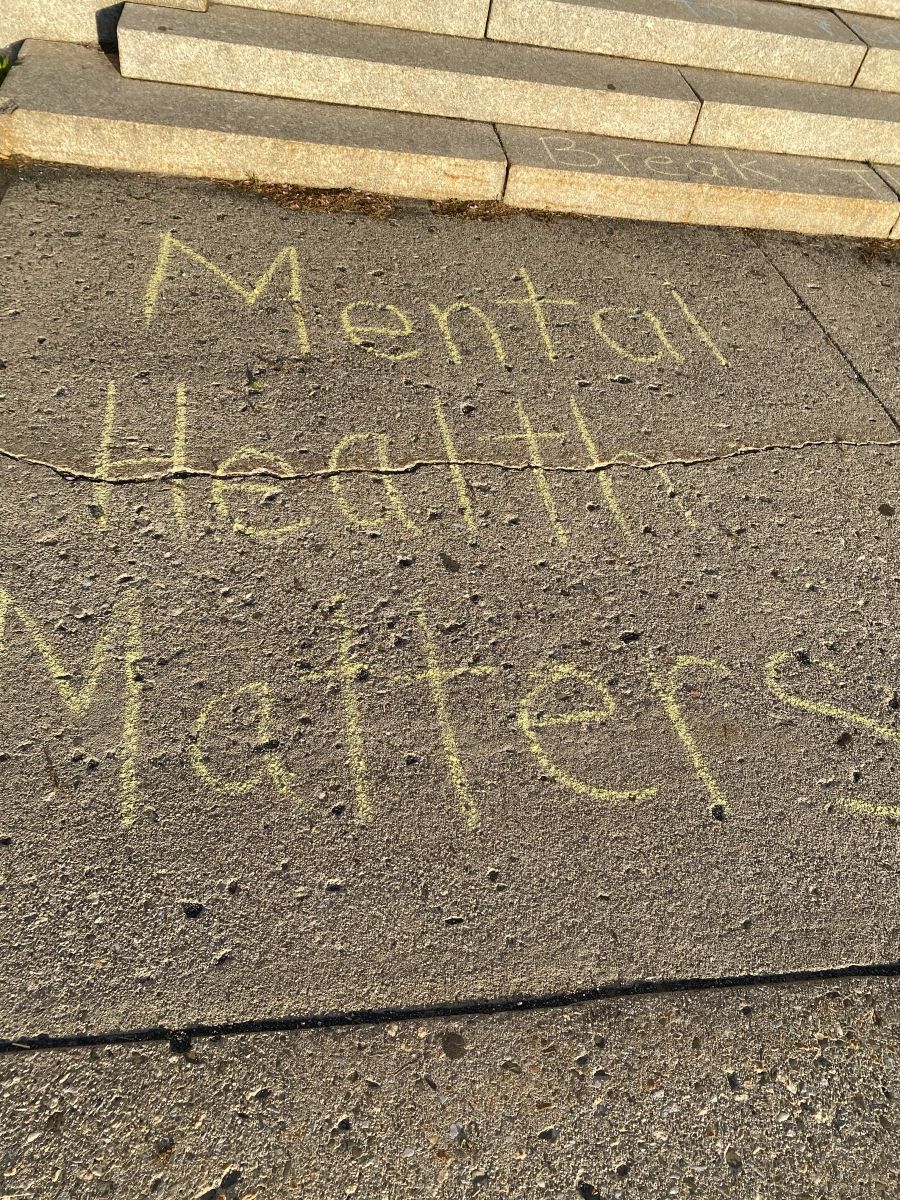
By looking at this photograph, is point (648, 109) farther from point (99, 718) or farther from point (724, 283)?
point (99, 718)

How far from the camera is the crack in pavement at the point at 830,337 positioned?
11.9 feet

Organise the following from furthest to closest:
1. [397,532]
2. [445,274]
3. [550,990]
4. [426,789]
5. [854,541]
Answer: [445,274]
[854,541]
[397,532]
[426,789]
[550,990]

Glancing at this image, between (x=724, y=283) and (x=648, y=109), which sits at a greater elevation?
(x=648, y=109)

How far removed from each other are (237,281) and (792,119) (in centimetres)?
288

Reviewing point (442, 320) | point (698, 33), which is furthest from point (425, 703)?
point (698, 33)

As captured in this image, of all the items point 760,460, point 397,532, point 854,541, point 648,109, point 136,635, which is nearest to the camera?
point 136,635

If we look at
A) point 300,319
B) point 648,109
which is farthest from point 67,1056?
point 648,109

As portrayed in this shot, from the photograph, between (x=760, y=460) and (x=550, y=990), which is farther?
(x=760, y=460)

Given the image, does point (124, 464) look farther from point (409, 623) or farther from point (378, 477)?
point (409, 623)

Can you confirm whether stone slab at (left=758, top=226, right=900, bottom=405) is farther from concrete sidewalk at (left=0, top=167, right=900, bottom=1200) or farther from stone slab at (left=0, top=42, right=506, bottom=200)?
stone slab at (left=0, top=42, right=506, bottom=200)

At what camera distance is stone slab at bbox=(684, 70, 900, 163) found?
464 cm

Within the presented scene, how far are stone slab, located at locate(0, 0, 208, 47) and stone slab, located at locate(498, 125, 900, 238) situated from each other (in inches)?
64.4

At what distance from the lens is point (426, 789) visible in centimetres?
224

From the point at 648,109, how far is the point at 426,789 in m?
3.65
